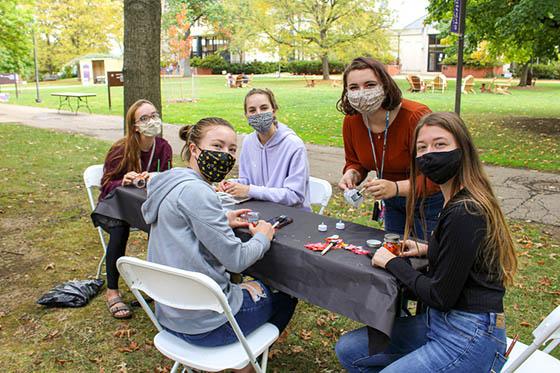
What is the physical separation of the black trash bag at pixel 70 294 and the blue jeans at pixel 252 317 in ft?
6.31

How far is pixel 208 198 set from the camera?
7.57ft

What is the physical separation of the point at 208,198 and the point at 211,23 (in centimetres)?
5619

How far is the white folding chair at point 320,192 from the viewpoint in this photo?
13.3ft

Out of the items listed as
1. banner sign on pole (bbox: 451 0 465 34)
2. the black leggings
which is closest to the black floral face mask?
the black leggings

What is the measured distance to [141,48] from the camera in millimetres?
6102

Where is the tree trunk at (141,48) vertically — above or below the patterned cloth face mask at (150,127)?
above

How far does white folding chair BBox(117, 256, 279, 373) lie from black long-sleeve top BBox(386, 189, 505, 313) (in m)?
0.80

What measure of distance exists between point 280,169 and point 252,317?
1.31 metres

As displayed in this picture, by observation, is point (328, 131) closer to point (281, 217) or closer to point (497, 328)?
point (281, 217)

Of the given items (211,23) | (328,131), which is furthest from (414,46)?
(328,131)

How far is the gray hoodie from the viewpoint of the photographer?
2.29 meters

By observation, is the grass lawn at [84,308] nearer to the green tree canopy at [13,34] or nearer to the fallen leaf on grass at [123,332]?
the fallen leaf on grass at [123,332]

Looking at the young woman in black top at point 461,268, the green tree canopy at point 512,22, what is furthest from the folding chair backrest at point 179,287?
the green tree canopy at point 512,22

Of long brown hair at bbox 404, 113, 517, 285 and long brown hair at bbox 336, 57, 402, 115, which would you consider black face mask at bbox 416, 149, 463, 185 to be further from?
long brown hair at bbox 336, 57, 402, 115
